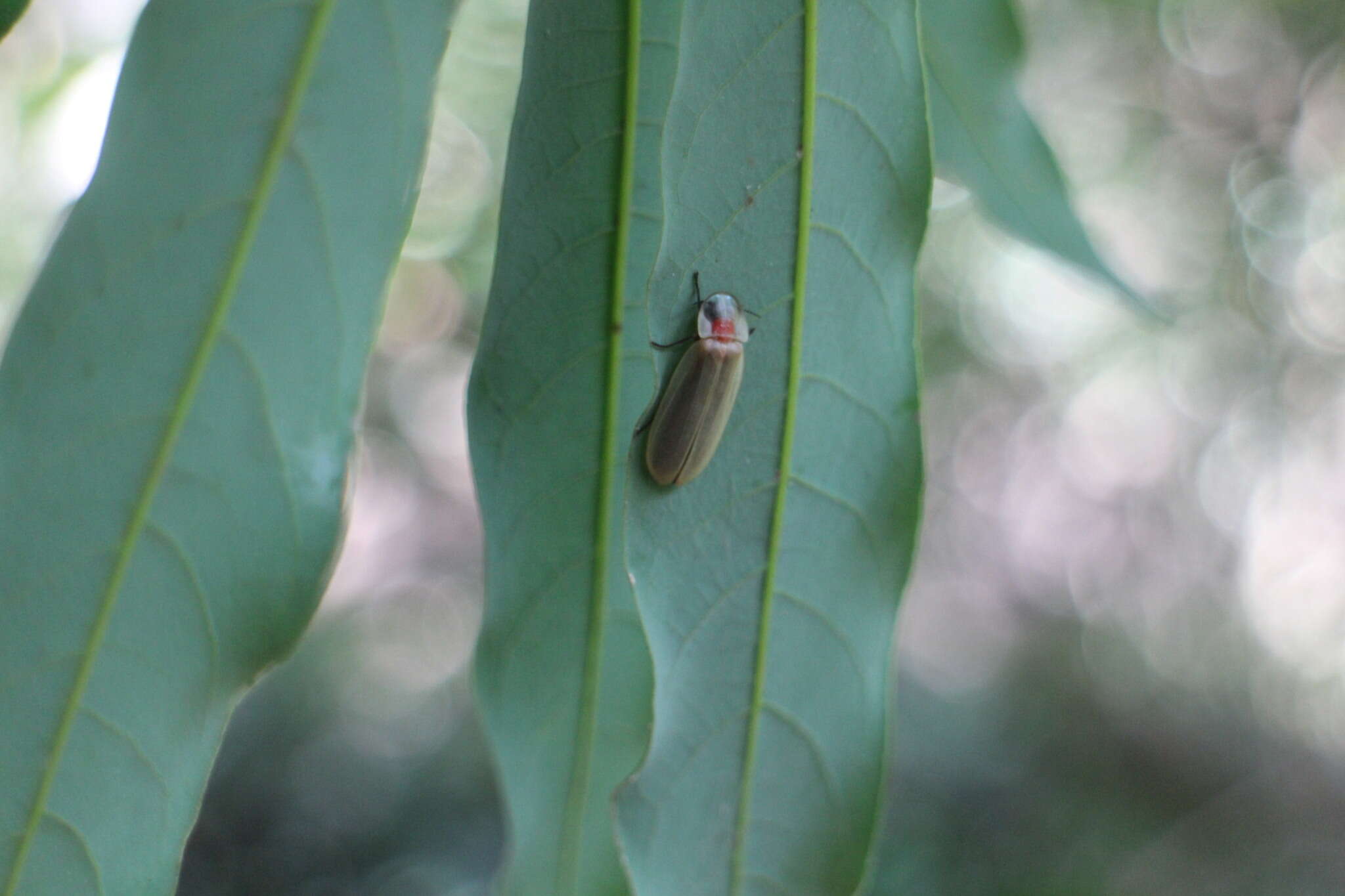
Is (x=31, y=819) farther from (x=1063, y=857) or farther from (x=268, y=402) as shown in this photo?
(x=1063, y=857)

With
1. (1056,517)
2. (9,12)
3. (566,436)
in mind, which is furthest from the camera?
(1056,517)

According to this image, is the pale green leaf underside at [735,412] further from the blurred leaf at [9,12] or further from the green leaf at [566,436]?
the blurred leaf at [9,12]

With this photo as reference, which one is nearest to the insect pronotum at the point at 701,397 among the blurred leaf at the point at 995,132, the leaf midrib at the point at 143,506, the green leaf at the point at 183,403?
the green leaf at the point at 183,403

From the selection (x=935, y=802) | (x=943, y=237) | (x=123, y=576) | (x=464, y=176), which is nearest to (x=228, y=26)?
(x=123, y=576)

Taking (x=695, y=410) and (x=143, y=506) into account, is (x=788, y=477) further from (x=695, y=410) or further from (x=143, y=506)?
(x=143, y=506)

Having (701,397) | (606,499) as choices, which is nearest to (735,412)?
(701,397)

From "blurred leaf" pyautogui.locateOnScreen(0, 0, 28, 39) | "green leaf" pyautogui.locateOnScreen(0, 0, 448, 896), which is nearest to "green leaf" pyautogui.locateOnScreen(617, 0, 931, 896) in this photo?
"green leaf" pyautogui.locateOnScreen(0, 0, 448, 896)
